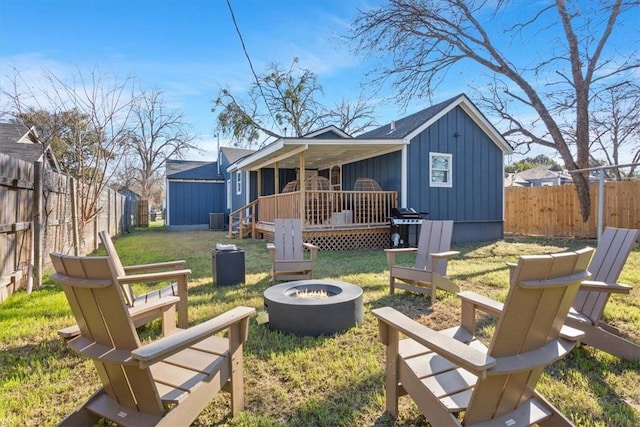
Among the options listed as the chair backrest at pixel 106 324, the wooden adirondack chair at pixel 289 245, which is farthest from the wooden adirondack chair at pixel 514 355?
the wooden adirondack chair at pixel 289 245

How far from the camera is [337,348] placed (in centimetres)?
302

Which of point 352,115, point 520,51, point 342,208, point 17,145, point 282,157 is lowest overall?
point 342,208

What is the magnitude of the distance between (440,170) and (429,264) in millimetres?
6616

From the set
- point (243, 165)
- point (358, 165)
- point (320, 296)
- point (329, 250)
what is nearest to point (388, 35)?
point (358, 165)

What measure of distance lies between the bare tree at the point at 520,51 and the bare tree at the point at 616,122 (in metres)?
0.83

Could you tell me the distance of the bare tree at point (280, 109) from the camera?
23094 mm

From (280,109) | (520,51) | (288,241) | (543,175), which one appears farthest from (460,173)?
(543,175)

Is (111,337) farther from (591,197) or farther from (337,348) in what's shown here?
(591,197)

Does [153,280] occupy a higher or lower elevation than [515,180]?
lower

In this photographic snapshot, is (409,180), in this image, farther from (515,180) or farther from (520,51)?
(515,180)

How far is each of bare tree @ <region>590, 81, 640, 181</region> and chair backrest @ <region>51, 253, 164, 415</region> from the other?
47.1ft

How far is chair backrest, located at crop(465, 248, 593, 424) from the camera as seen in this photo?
4.66 ft

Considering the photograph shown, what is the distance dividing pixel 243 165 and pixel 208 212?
24.2 ft

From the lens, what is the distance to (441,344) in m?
1.61
